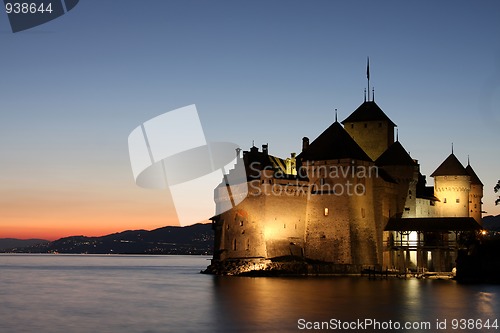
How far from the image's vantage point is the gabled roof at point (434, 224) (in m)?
54.6

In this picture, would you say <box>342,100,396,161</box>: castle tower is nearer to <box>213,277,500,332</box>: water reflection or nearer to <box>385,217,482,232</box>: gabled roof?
<box>385,217,482,232</box>: gabled roof

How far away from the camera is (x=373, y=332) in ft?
97.4

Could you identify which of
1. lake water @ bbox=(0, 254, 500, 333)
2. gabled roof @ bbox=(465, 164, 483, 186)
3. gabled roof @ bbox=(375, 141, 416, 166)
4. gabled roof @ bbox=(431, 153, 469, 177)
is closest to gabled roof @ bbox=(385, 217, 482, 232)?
lake water @ bbox=(0, 254, 500, 333)

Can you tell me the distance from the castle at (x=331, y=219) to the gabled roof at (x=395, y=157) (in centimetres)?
15

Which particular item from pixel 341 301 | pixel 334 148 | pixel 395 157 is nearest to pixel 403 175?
pixel 395 157

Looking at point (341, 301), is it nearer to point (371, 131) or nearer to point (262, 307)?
point (262, 307)

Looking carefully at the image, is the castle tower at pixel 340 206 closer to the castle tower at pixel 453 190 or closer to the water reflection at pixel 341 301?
the water reflection at pixel 341 301

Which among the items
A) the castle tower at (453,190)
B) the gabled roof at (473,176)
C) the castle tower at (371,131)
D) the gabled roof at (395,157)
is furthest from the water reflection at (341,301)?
the gabled roof at (473,176)

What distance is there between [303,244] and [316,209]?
2.55 meters

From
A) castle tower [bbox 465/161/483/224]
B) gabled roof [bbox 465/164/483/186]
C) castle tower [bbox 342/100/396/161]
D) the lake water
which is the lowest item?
the lake water

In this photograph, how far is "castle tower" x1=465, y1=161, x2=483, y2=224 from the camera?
68000 millimetres

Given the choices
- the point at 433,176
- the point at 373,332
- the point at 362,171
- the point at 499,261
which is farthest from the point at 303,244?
the point at 373,332

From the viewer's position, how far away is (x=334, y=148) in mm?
54062

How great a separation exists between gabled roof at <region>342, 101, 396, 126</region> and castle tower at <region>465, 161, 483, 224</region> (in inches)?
410
